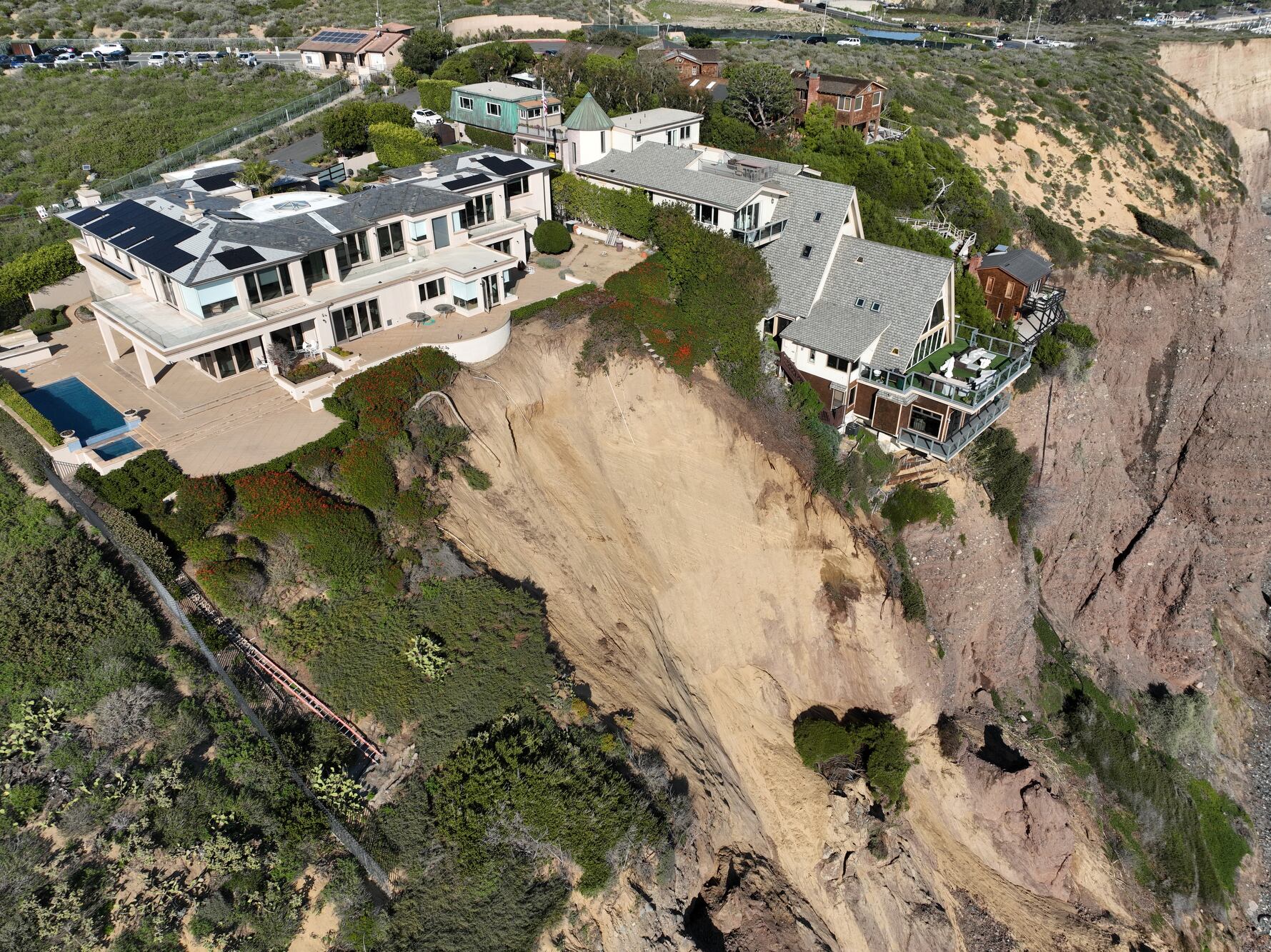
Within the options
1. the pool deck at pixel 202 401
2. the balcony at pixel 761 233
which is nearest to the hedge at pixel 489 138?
the pool deck at pixel 202 401

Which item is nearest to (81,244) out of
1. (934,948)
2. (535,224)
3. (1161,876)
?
(535,224)

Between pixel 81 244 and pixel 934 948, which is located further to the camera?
pixel 81 244

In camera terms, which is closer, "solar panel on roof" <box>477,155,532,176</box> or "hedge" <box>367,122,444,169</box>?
"solar panel on roof" <box>477,155,532,176</box>

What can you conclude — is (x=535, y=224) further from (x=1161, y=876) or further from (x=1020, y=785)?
(x=1161, y=876)

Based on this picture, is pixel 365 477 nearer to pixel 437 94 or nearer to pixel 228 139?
pixel 228 139

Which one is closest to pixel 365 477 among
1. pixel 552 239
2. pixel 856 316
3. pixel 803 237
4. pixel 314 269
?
pixel 314 269

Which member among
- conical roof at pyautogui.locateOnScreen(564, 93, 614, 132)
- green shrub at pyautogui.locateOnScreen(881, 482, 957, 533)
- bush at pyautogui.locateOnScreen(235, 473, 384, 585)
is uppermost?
conical roof at pyautogui.locateOnScreen(564, 93, 614, 132)

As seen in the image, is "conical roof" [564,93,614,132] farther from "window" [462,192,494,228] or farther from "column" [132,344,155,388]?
"column" [132,344,155,388]

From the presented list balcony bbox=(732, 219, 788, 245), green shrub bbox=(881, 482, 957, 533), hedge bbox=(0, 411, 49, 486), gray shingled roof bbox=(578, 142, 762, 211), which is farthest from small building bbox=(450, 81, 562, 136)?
hedge bbox=(0, 411, 49, 486)
